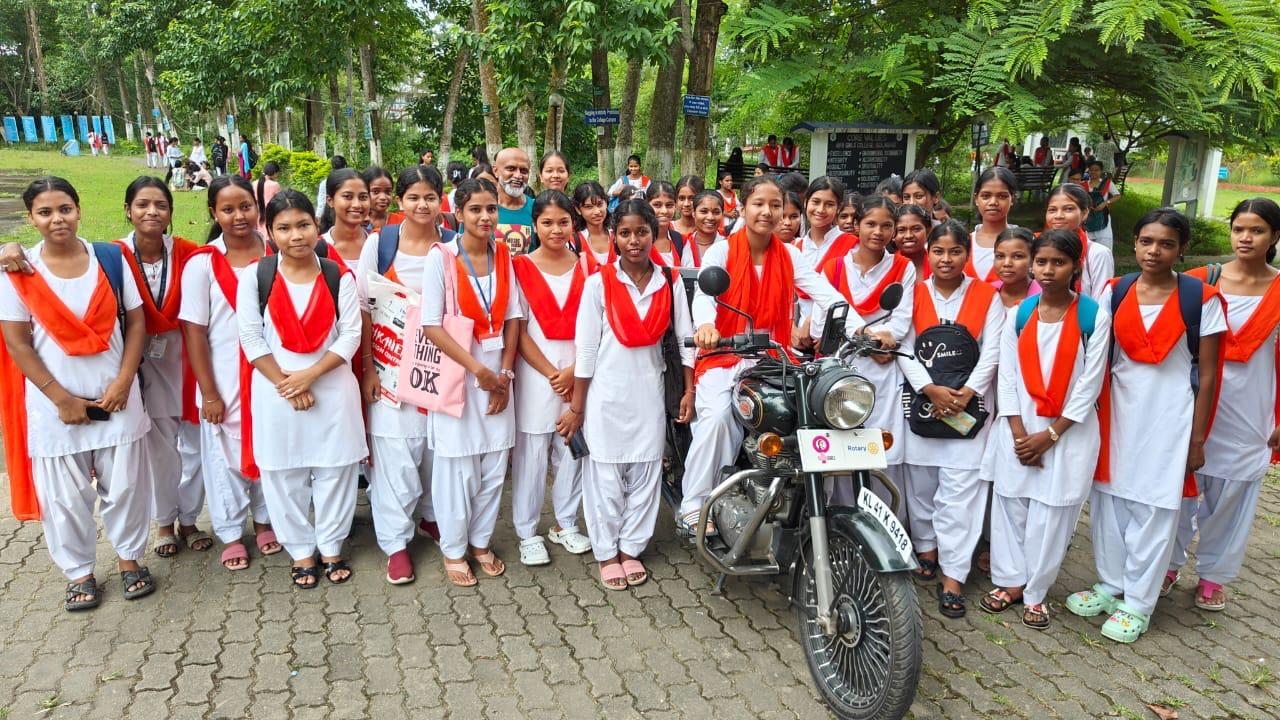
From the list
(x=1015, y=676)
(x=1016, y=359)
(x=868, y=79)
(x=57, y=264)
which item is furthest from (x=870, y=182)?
(x=57, y=264)

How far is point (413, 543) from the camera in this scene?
14.9ft

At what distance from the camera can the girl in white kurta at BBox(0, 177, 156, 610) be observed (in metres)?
3.58

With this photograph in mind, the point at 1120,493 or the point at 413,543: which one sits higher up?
the point at 1120,493

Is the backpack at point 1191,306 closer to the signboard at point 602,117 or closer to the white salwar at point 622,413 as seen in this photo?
the white salwar at point 622,413

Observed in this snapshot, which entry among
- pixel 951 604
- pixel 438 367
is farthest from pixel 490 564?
pixel 951 604

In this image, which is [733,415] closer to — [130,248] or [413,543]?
[413,543]

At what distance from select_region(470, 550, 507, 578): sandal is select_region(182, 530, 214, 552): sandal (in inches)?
55.5

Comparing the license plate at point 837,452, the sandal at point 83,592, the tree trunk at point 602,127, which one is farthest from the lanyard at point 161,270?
the tree trunk at point 602,127

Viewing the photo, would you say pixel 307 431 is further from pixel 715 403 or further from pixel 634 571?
pixel 715 403

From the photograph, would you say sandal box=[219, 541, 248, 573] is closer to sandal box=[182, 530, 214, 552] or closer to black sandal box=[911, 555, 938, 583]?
sandal box=[182, 530, 214, 552]

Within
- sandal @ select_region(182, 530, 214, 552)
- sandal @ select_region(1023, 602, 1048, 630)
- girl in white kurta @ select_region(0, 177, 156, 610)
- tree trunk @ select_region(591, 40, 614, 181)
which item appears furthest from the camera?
tree trunk @ select_region(591, 40, 614, 181)

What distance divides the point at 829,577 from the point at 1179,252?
1.93 meters

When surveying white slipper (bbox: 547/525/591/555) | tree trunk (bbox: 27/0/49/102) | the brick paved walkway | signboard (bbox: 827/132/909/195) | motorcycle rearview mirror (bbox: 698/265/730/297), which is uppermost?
tree trunk (bbox: 27/0/49/102)

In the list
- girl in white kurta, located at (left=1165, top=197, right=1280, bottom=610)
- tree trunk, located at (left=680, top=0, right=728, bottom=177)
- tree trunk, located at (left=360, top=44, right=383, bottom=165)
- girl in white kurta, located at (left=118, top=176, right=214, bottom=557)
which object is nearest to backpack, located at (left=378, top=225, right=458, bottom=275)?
girl in white kurta, located at (left=118, top=176, right=214, bottom=557)
